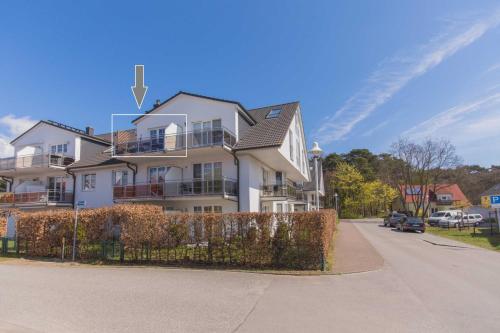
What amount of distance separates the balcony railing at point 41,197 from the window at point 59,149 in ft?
12.9

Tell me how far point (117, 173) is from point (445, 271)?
70.1 ft

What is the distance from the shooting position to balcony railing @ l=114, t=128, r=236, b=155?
1889cm

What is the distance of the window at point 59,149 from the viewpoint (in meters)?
27.3

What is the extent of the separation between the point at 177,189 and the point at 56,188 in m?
13.5

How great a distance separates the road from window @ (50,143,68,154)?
18.1m

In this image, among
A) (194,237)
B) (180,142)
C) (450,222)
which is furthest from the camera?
(450,222)

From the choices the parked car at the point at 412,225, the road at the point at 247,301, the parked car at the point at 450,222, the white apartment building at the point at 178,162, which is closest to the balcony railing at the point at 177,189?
the white apartment building at the point at 178,162

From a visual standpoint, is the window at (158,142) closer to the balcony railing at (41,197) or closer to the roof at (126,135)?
the roof at (126,135)

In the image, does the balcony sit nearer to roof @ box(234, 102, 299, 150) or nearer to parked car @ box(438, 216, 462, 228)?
roof @ box(234, 102, 299, 150)

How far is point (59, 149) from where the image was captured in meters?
27.6

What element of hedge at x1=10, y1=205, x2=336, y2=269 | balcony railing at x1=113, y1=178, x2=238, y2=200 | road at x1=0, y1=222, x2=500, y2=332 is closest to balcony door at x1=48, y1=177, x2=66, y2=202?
balcony railing at x1=113, y1=178, x2=238, y2=200

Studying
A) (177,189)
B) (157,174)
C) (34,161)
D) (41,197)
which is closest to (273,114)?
(177,189)

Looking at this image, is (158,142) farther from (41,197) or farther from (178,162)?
(41,197)

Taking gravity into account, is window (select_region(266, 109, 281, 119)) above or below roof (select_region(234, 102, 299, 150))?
above
